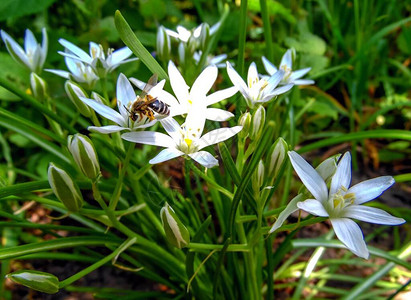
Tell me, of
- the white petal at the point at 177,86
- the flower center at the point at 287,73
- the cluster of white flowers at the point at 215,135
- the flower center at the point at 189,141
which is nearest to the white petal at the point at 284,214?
the cluster of white flowers at the point at 215,135

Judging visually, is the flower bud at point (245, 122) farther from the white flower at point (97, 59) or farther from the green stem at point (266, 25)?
the green stem at point (266, 25)

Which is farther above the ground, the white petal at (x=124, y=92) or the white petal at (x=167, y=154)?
the white petal at (x=124, y=92)

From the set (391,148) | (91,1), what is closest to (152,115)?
(91,1)

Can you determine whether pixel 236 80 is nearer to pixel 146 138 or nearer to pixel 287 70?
pixel 146 138

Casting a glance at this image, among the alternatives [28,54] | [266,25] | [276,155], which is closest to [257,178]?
[276,155]

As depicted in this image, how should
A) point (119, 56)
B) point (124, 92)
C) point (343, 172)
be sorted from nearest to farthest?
1. point (343, 172)
2. point (124, 92)
3. point (119, 56)

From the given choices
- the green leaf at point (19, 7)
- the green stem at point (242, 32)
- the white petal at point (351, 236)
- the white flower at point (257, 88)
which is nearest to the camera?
the white petal at point (351, 236)

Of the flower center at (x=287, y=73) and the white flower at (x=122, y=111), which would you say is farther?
the flower center at (x=287, y=73)

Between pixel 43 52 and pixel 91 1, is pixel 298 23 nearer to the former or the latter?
pixel 91 1
